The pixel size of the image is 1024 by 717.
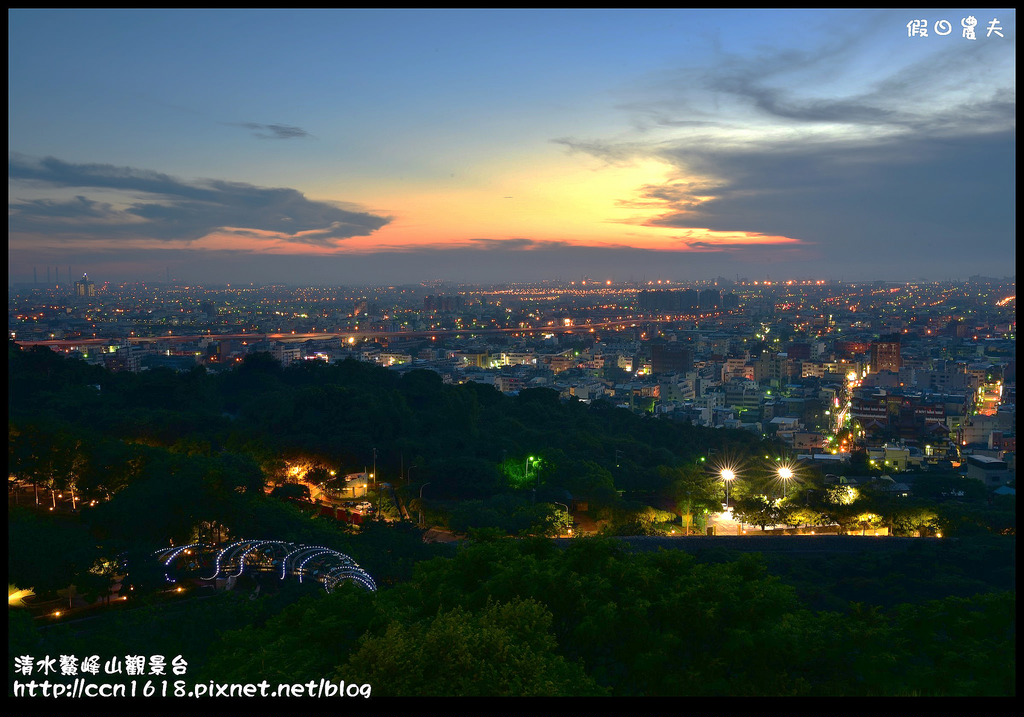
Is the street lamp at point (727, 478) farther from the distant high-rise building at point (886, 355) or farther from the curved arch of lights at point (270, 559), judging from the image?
the distant high-rise building at point (886, 355)

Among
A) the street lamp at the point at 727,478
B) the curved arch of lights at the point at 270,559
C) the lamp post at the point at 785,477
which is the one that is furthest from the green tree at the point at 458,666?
the lamp post at the point at 785,477

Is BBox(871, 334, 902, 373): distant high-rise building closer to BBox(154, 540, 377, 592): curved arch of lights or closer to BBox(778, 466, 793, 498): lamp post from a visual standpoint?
BBox(778, 466, 793, 498): lamp post

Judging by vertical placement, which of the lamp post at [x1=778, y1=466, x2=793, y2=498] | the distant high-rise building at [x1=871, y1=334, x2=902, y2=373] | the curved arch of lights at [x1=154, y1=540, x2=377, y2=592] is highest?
the distant high-rise building at [x1=871, y1=334, x2=902, y2=373]

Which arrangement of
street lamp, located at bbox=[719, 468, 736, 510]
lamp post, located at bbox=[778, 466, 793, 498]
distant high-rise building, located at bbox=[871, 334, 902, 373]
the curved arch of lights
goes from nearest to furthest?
the curved arch of lights → street lamp, located at bbox=[719, 468, 736, 510] → lamp post, located at bbox=[778, 466, 793, 498] → distant high-rise building, located at bbox=[871, 334, 902, 373]

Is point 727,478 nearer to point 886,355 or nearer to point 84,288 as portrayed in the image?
point 886,355

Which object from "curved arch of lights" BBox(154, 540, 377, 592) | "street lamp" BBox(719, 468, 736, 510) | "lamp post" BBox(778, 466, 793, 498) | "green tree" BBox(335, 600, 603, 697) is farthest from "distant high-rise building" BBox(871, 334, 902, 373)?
"green tree" BBox(335, 600, 603, 697)

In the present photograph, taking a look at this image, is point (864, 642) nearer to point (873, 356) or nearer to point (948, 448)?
point (948, 448)

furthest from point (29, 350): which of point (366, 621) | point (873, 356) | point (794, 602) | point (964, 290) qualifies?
point (964, 290)
